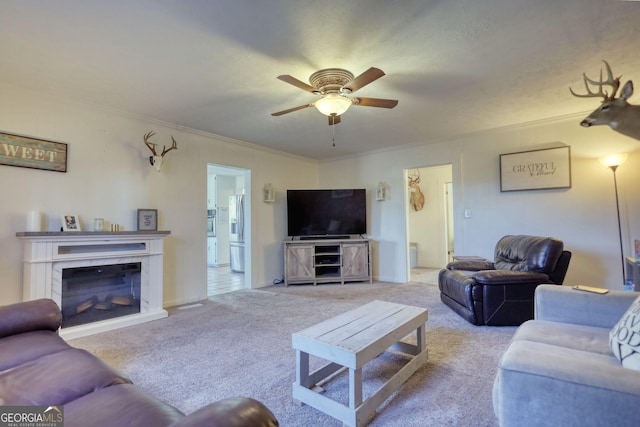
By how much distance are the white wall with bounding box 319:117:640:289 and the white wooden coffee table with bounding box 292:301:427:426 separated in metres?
2.84

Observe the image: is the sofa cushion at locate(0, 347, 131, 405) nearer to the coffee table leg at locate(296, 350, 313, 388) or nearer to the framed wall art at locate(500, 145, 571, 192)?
the coffee table leg at locate(296, 350, 313, 388)

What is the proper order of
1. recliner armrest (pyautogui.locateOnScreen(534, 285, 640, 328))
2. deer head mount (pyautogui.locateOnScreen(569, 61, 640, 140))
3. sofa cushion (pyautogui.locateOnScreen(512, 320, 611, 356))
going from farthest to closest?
deer head mount (pyautogui.locateOnScreen(569, 61, 640, 140)), recliner armrest (pyautogui.locateOnScreen(534, 285, 640, 328)), sofa cushion (pyautogui.locateOnScreen(512, 320, 611, 356))

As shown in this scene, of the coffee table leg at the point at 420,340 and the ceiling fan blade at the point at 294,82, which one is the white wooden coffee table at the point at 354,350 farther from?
the ceiling fan blade at the point at 294,82

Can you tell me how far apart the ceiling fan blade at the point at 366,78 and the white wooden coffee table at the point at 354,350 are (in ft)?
5.54

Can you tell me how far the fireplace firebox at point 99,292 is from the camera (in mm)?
2947

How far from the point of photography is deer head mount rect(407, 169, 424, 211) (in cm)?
715

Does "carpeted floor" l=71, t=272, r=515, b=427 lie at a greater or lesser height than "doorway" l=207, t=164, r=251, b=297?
lesser

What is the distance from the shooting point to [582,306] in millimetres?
1759

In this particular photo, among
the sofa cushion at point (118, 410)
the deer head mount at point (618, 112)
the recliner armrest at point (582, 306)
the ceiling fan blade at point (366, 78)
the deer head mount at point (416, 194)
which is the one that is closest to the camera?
the sofa cushion at point (118, 410)

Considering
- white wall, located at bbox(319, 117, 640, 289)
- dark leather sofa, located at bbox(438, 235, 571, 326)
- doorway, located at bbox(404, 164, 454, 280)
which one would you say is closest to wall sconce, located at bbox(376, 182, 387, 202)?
white wall, located at bbox(319, 117, 640, 289)

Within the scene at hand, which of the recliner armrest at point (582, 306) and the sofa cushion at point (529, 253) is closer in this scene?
the recliner armrest at point (582, 306)

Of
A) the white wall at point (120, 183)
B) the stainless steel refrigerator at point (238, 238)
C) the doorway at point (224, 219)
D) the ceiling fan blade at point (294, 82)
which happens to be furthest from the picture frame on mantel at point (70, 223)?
the doorway at point (224, 219)

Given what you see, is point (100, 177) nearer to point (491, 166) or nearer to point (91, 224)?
point (91, 224)

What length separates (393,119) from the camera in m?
3.87
